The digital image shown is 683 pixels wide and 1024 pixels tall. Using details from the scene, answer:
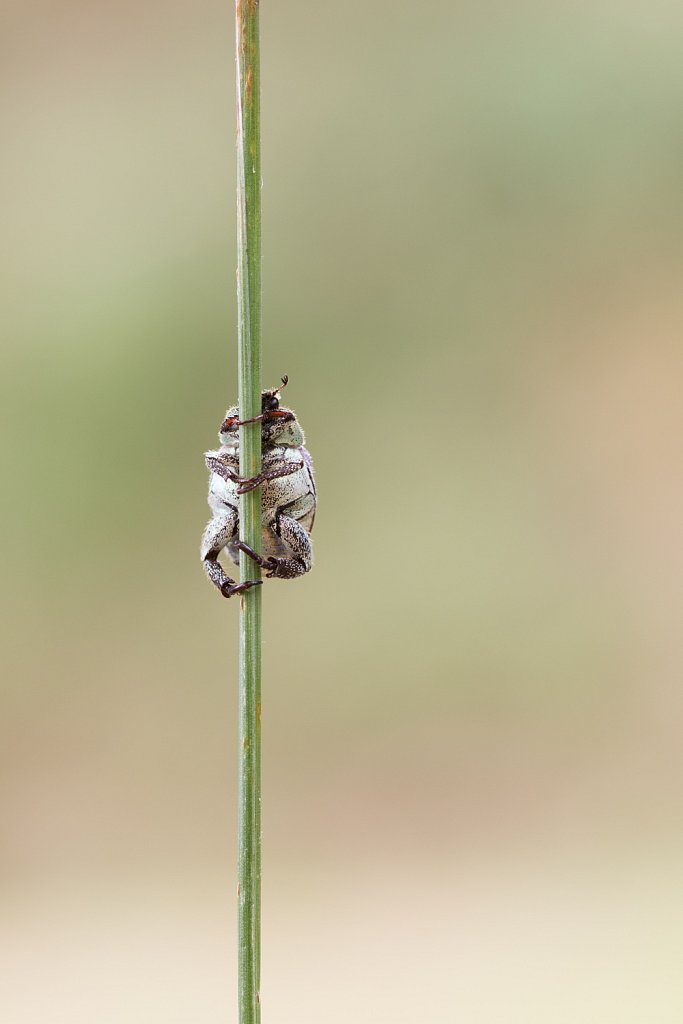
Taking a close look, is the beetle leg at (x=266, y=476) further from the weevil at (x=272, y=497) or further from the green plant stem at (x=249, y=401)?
the green plant stem at (x=249, y=401)

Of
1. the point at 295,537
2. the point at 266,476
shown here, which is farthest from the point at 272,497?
the point at 266,476

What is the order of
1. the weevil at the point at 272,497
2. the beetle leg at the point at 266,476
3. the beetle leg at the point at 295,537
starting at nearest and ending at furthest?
1. the beetle leg at the point at 266,476
2. the weevil at the point at 272,497
3. the beetle leg at the point at 295,537

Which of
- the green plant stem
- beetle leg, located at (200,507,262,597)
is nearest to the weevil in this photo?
beetle leg, located at (200,507,262,597)

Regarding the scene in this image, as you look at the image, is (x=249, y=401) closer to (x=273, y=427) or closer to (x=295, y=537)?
(x=273, y=427)

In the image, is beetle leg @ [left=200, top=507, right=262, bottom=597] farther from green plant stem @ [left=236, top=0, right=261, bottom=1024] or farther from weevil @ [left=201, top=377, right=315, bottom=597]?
green plant stem @ [left=236, top=0, right=261, bottom=1024]

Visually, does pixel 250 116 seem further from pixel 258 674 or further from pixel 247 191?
pixel 258 674

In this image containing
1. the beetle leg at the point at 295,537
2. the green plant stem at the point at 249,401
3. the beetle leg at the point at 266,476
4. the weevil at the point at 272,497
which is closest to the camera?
the green plant stem at the point at 249,401

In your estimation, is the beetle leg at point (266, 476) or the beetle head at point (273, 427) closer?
the beetle leg at point (266, 476)

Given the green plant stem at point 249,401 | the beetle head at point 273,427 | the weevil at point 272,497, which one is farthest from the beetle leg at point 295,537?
the green plant stem at point 249,401
